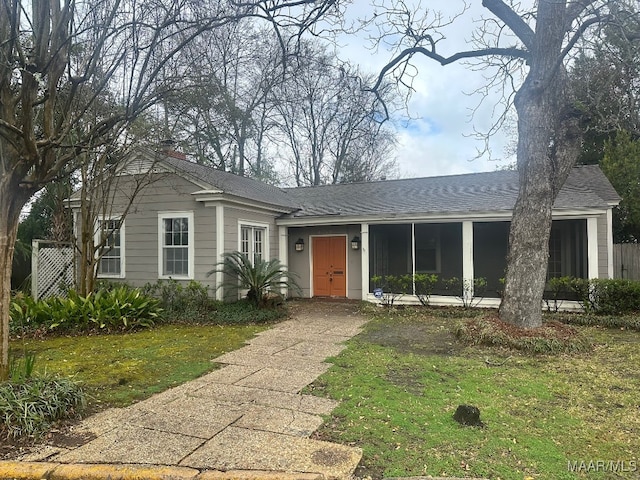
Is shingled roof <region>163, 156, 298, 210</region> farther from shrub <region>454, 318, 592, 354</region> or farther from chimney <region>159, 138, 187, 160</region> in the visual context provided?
shrub <region>454, 318, 592, 354</region>

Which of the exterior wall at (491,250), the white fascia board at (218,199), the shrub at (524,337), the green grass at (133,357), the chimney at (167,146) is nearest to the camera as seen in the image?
the green grass at (133,357)

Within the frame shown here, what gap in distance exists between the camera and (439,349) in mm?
6863

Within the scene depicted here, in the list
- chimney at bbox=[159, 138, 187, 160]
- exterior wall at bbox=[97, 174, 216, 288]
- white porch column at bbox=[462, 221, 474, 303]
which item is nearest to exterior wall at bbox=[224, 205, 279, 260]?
exterior wall at bbox=[97, 174, 216, 288]

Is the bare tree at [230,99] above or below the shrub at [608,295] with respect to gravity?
above

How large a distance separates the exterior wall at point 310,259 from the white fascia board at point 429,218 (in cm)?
71

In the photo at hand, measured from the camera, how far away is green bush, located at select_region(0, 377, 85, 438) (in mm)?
3580

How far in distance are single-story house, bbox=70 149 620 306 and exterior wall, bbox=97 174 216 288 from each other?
0.03 metres

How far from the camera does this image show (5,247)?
4336mm

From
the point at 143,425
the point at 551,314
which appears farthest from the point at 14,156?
the point at 551,314

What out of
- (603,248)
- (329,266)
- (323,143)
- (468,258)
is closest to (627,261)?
(603,248)

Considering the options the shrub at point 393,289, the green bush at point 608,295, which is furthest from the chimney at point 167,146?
the green bush at point 608,295

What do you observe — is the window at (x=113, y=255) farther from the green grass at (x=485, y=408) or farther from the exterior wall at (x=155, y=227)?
the green grass at (x=485, y=408)

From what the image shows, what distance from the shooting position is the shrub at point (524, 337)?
21.6 ft

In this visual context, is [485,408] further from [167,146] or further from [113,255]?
[113,255]
